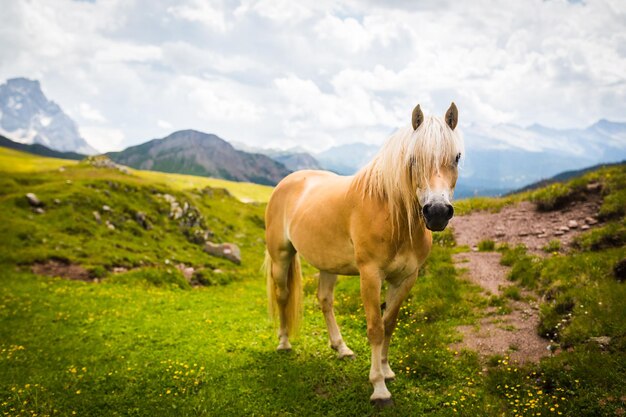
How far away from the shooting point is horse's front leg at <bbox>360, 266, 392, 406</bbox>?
5.59m

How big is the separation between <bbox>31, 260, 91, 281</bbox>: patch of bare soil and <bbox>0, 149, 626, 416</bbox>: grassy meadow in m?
0.29

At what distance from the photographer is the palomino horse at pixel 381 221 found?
4.77 m

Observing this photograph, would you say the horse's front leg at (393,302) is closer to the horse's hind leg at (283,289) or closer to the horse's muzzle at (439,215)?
the horse's muzzle at (439,215)

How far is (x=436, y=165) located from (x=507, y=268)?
25.7ft

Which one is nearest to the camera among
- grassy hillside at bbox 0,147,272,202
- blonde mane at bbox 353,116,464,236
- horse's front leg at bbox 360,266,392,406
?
blonde mane at bbox 353,116,464,236

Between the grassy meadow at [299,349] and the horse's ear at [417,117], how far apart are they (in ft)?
13.6

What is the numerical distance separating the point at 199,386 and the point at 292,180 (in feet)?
15.0

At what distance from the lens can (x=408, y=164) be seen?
5016mm

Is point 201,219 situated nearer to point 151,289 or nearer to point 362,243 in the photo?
point 151,289

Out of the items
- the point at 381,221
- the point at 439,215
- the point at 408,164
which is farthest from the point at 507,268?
the point at 439,215

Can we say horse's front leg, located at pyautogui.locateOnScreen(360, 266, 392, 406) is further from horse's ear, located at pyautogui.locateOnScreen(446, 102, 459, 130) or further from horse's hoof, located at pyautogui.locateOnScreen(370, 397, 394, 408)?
horse's ear, located at pyautogui.locateOnScreen(446, 102, 459, 130)

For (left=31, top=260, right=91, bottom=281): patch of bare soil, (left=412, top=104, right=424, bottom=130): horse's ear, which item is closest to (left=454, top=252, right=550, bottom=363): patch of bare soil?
(left=412, top=104, right=424, bottom=130): horse's ear

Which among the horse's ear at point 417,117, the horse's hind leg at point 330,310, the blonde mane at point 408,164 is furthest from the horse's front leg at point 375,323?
the horse's ear at point 417,117

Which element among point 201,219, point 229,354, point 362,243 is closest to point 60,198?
point 201,219
